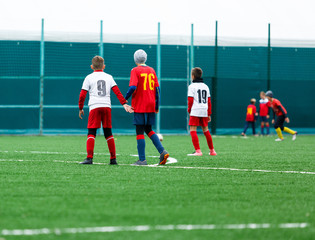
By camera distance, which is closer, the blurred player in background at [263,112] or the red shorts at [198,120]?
the red shorts at [198,120]

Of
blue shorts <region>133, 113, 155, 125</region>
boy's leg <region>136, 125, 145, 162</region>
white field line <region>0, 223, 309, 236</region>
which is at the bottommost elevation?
white field line <region>0, 223, 309, 236</region>

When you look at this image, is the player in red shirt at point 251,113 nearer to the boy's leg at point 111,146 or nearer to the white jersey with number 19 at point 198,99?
the white jersey with number 19 at point 198,99

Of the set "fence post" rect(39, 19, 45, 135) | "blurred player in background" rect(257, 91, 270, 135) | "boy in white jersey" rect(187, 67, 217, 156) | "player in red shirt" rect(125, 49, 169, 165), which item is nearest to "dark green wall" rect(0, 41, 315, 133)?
"fence post" rect(39, 19, 45, 135)

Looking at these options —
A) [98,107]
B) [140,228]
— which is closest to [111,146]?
[98,107]

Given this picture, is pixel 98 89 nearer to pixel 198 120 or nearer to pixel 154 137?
pixel 154 137

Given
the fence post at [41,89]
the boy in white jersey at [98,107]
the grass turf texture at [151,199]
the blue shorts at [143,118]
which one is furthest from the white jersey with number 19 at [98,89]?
the fence post at [41,89]

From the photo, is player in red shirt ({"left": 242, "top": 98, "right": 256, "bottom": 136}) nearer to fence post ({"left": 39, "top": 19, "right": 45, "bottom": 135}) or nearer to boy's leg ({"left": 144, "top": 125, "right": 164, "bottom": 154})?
fence post ({"left": 39, "top": 19, "right": 45, "bottom": 135})

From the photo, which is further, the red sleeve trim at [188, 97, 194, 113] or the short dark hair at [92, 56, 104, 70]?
the red sleeve trim at [188, 97, 194, 113]

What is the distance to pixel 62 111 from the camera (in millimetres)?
23781

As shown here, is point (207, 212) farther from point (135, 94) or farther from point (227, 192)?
point (135, 94)

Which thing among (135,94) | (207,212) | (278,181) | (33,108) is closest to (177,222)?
(207,212)

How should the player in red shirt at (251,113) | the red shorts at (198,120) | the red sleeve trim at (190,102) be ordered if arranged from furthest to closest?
the player in red shirt at (251,113), the red shorts at (198,120), the red sleeve trim at (190,102)

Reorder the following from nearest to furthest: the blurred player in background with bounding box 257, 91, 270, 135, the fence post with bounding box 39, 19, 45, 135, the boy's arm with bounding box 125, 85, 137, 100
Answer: the boy's arm with bounding box 125, 85, 137, 100 < the fence post with bounding box 39, 19, 45, 135 < the blurred player in background with bounding box 257, 91, 270, 135

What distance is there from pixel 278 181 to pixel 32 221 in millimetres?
3739
